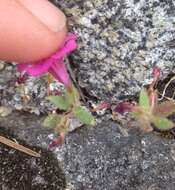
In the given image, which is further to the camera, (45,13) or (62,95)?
(62,95)

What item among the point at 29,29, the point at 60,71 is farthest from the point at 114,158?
the point at 29,29

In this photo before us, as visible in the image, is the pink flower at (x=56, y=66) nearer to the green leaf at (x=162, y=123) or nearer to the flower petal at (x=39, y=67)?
the flower petal at (x=39, y=67)

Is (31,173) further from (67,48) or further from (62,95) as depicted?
(67,48)

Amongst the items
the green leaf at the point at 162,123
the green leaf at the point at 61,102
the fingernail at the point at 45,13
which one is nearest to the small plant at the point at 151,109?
the green leaf at the point at 162,123

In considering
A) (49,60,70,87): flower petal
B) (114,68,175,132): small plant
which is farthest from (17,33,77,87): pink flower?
(114,68,175,132): small plant

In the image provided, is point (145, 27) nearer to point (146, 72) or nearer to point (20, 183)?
point (146, 72)

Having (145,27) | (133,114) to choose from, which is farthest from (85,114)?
(145,27)

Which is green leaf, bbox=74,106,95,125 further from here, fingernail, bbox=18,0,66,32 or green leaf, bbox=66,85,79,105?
fingernail, bbox=18,0,66,32
